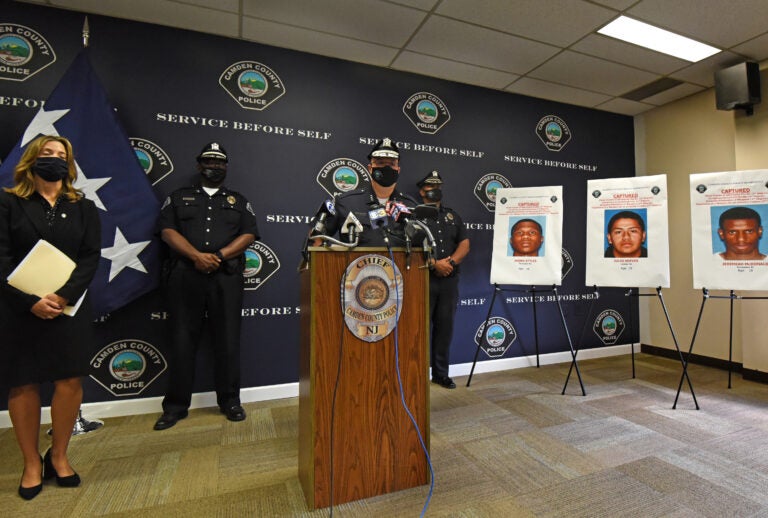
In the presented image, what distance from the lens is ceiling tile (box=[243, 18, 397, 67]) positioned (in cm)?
287

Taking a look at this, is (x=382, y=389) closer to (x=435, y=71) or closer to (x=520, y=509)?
(x=520, y=509)

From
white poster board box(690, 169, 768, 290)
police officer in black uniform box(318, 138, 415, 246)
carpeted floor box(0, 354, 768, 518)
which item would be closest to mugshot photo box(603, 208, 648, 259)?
white poster board box(690, 169, 768, 290)

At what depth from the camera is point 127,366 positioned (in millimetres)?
2688

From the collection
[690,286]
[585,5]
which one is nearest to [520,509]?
[585,5]

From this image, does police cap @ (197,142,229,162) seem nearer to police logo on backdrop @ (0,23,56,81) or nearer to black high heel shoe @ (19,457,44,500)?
police logo on backdrop @ (0,23,56,81)

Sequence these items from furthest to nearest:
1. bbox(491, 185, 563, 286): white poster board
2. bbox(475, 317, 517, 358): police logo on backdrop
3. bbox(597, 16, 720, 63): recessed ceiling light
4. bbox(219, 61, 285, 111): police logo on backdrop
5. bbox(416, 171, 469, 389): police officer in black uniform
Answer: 1. bbox(475, 317, 517, 358): police logo on backdrop
2. bbox(416, 171, 469, 389): police officer in black uniform
3. bbox(491, 185, 563, 286): white poster board
4. bbox(219, 61, 285, 111): police logo on backdrop
5. bbox(597, 16, 720, 63): recessed ceiling light

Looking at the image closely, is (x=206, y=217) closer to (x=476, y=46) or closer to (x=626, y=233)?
(x=476, y=46)

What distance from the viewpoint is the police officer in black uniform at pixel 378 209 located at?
169cm

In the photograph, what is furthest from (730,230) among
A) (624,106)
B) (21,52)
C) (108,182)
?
(21,52)

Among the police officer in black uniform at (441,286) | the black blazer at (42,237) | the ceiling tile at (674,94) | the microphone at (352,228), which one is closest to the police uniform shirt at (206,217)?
the black blazer at (42,237)

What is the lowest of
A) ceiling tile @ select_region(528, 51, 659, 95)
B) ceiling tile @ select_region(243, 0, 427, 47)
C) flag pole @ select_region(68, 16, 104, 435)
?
flag pole @ select_region(68, 16, 104, 435)

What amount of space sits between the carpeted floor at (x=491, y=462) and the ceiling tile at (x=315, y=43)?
116 inches

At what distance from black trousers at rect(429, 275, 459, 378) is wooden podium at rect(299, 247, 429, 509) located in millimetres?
1641

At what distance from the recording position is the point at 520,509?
158cm
